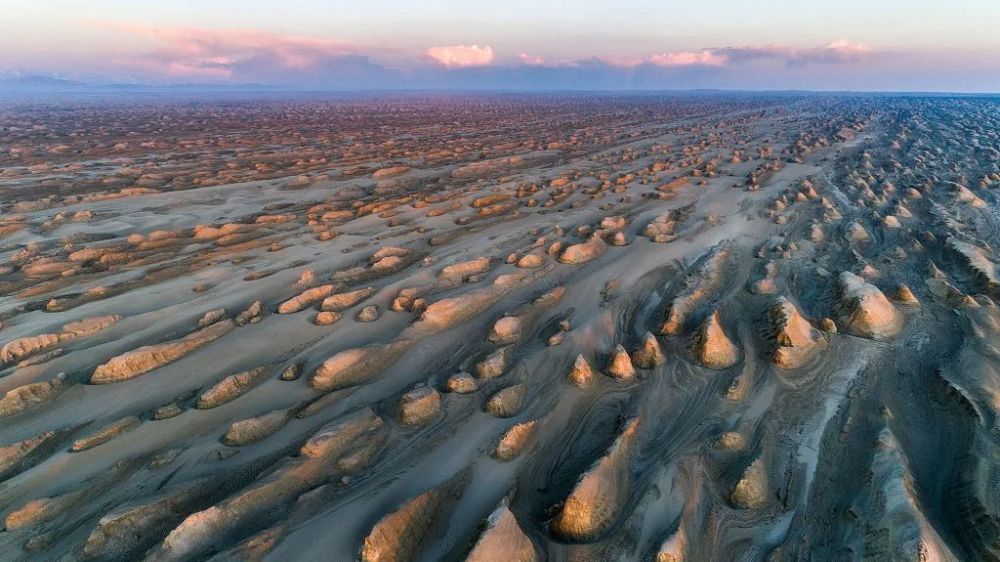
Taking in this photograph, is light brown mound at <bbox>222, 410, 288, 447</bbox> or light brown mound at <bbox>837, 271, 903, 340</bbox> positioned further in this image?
light brown mound at <bbox>837, 271, 903, 340</bbox>

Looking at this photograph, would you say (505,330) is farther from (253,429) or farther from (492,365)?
(253,429)

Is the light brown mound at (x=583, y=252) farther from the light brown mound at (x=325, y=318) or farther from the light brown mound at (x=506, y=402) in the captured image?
the light brown mound at (x=325, y=318)

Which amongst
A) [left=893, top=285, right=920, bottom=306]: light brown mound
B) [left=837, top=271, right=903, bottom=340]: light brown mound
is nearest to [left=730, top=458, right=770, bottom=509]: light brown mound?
[left=837, top=271, right=903, bottom=340]: light brown mound

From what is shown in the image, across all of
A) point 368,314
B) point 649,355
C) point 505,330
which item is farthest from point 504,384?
point 368,314

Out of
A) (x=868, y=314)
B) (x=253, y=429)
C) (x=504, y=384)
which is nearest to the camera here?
(x=253, y=429)

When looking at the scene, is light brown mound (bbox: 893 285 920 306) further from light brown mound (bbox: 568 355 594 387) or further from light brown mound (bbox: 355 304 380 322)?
light brown mound (bbox: 355 304 380 322)

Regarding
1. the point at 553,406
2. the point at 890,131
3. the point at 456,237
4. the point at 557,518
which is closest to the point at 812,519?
the point at 557,518

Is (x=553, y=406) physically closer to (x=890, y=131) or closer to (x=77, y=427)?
(x=77, y=427)
